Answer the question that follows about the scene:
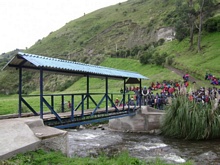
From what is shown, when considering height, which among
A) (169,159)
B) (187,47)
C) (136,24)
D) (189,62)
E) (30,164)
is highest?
(136,24)

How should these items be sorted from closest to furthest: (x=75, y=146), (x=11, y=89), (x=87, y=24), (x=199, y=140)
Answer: (x=75, y=146)
(x=199, y=140)
(x=11, y=89)
(x=87, y=24)

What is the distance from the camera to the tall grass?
16.4 meters

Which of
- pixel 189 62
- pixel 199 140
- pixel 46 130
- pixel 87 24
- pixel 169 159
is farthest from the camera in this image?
pixel 87 24

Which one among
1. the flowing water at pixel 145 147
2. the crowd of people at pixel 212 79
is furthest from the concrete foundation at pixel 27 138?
the crowd of people at pixel 212 79

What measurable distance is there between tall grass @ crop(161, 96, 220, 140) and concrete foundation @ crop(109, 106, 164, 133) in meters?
2.82

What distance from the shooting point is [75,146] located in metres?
15.2

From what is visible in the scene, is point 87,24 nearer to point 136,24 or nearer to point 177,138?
point 136,24

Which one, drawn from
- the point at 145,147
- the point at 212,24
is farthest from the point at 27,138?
the point at 212,24

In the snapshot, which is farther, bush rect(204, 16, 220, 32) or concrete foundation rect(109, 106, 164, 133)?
bush rect(204, 16, 220, 32)

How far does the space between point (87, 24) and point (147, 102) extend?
9662cm

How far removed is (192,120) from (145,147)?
335 cm

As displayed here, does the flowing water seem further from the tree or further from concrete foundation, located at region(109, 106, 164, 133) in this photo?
the tree

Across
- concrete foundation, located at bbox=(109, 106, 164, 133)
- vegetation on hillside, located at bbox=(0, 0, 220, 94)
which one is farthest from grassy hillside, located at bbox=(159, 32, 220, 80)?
concrete foundation, located at bbox=(109, 106, 164, 133)

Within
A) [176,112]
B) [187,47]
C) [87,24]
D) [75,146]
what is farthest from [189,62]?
[87,24]
